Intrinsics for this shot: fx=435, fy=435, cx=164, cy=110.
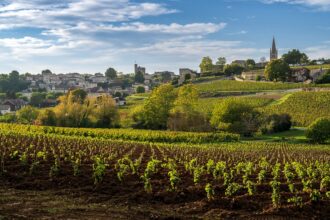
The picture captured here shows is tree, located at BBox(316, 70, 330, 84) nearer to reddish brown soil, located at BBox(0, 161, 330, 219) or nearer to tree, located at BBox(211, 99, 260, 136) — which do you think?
tree, located at BBox(211, 99, 260, 136)

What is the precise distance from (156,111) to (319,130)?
24.8 metres

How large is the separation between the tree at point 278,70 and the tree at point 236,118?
153 feet

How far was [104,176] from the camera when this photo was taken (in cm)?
1897

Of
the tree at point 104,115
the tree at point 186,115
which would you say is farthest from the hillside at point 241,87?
the tree at point 104,115

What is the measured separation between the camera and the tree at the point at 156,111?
65.4m

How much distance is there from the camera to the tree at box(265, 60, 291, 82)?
345 feet

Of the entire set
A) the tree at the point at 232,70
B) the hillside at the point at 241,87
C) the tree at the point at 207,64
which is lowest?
the hillside at the point at 241,87

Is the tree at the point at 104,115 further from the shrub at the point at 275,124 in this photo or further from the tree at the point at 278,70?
the tree at the point at 278,70

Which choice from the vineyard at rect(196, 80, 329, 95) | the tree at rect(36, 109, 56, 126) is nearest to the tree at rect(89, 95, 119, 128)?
the tree at rect(36, 109, 56, 126)

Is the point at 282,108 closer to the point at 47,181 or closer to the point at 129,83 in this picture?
the point at 47,181

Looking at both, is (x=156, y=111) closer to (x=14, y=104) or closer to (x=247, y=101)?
(x=247, y=101)

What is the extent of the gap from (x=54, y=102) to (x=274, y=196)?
352ft

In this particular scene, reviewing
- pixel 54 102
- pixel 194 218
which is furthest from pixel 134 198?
pixel 54 102

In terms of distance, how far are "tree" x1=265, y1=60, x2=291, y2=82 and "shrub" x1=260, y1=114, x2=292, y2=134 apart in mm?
47942
